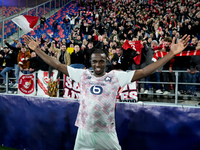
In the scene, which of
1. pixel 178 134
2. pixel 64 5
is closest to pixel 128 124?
pixel 178 134

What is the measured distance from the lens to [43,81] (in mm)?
7719

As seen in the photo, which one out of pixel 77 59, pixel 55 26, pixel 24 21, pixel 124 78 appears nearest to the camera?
pixel 124 78

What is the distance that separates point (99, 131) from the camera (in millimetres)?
2412

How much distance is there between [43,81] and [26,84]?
623 mm

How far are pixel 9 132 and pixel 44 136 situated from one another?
2.90ft

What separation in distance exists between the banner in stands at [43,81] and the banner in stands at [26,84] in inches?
7.9

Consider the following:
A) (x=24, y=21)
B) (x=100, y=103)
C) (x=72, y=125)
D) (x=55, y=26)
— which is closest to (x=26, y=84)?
(x=24, y=21)

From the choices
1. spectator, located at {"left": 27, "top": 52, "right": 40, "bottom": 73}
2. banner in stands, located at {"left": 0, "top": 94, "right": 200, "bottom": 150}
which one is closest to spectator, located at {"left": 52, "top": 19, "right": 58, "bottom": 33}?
spectator, located at {"left": 27, "top": 52, "right": 40, "bottom": 73}

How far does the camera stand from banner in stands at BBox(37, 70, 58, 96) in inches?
300

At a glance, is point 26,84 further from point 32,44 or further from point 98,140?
point 98,140

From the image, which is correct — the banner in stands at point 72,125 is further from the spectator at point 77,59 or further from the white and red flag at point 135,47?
the white and red flag at point 135,47

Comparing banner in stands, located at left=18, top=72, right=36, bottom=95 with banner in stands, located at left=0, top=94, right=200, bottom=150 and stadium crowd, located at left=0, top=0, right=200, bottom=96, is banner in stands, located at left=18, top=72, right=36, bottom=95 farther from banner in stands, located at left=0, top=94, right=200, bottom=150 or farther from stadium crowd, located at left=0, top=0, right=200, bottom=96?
banner in stands, located at left=0, top=94, right=200, bottom=150

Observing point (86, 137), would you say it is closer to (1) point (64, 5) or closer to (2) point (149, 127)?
(2) point (149, 127)

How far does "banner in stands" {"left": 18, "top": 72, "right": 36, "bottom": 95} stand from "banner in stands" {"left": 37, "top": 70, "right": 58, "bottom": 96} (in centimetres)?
20
